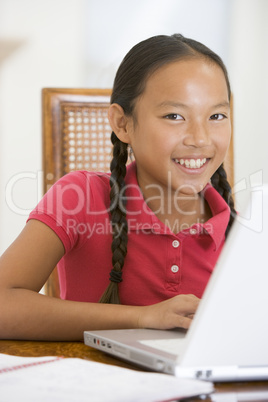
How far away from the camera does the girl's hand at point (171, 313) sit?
0.85 metres

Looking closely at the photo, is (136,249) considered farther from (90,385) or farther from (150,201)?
(90,385)

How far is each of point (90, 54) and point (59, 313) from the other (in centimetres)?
195

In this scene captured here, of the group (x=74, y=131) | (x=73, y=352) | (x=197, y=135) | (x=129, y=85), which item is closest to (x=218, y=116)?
(x=197, y=135)

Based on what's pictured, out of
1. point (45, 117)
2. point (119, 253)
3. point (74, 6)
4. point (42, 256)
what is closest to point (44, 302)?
point (42, 256)

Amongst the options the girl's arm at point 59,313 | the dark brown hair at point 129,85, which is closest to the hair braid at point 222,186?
the dark brown hair at point 129,85

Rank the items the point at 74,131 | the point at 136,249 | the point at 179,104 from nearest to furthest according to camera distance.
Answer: the point at 179,104, the point at 136,249, the point at 74,131

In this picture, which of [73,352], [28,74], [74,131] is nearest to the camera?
[73,352]

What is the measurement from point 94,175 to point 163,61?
0.31 metres

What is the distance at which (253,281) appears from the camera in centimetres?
57

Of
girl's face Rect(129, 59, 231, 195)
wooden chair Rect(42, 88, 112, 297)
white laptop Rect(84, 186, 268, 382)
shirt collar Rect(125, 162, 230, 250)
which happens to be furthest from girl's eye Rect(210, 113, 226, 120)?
wooden chair Rect(42, 88, 112, 297)

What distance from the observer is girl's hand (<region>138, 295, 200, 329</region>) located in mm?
855

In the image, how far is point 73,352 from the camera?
2.71 feet

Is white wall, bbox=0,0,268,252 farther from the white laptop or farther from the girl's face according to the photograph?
the white laptop

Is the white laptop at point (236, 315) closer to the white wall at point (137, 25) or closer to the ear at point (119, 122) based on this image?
the ear at point (119, 122)
